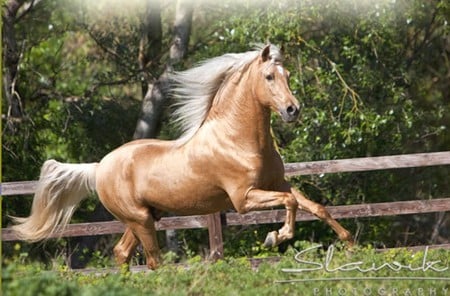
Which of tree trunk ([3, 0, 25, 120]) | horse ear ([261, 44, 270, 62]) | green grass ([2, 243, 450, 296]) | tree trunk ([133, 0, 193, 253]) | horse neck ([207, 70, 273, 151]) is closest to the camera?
green grass ([2, 243, 450, 296])

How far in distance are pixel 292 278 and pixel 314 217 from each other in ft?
11.8

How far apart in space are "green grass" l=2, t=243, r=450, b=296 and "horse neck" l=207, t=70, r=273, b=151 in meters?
1.01

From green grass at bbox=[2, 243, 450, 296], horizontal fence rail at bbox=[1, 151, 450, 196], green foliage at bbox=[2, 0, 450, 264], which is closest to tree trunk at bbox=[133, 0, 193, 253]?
green foliage at bbox=[2, 0, 450, 264]

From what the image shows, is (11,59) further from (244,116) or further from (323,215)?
(323,215)

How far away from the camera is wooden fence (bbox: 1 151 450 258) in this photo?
10234mm

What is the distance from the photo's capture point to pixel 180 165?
27.7ft

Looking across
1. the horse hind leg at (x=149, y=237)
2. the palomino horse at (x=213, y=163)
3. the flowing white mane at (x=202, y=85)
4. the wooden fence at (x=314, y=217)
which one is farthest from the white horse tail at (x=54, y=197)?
the flowing white mane at (x=202, y=85)

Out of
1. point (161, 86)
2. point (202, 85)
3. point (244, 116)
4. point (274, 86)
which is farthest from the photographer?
point (161, 86)

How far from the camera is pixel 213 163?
8242 millimetres

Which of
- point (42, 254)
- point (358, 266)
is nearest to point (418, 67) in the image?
point (42, 254)

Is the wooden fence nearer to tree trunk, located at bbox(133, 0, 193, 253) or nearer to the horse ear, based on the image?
the horse ear

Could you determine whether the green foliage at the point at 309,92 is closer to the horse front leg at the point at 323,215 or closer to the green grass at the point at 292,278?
the horse front leg at the point at 323,215

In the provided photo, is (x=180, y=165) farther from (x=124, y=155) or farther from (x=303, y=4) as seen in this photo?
(x=303, y=4)

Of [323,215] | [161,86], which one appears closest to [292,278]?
[323,215]
